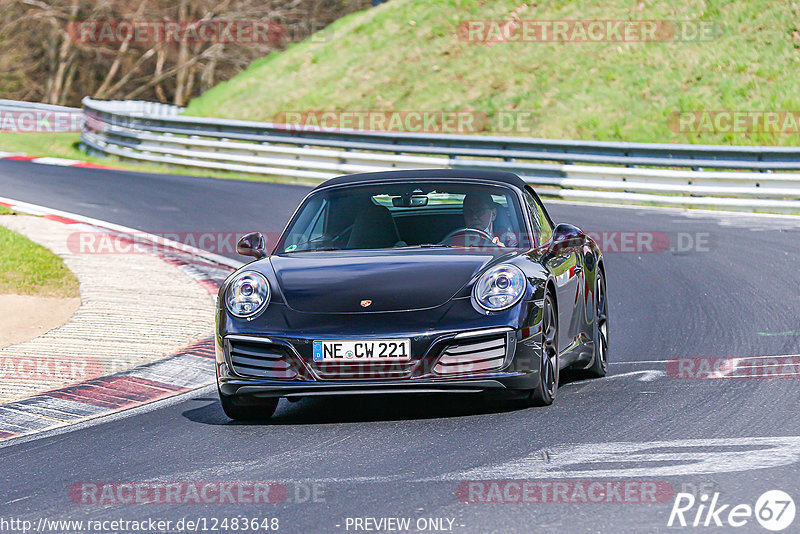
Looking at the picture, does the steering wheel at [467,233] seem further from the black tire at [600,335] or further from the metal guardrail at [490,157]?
the metal guardrail at [490,157]

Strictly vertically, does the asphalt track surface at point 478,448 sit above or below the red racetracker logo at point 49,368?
above

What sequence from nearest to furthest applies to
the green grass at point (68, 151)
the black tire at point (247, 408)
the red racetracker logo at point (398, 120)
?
the black tire at point (247, 408)
the green grass at point (68, 151)
the red racetracker logo at point (398, 120)

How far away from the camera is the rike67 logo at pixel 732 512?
448 centimetres

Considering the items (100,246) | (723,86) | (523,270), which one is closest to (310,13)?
(723,86)

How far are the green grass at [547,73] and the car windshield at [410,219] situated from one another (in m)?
18.5

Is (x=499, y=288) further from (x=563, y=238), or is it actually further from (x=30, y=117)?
(x=30, y=117)

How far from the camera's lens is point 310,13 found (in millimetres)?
54625

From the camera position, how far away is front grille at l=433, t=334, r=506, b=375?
642 centimetres
